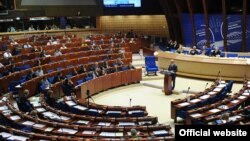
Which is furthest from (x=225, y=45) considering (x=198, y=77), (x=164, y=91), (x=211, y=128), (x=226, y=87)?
(x=211, y=128)

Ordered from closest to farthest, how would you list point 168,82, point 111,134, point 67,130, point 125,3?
point 111,134 → point 67,130 → point 168,82 → point 125,3

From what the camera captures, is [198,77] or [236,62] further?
[198,77]

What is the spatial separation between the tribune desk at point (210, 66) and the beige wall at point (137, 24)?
11550 mm

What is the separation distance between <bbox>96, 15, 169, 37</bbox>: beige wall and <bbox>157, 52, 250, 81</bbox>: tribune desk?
455 inches

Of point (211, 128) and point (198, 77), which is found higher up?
point (211, 128)

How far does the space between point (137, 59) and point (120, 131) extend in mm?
16469

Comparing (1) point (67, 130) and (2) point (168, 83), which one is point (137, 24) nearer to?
(2) point (168, 83)

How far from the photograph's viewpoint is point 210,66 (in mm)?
19891

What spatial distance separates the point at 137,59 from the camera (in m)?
26.6

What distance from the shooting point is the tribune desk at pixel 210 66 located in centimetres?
1916

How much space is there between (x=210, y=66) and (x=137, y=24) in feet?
48.6

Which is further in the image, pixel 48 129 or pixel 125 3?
pixel 125 3

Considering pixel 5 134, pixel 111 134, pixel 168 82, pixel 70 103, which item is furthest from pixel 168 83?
pixel 5 134

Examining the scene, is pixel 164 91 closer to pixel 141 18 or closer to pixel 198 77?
pixel 198 77
